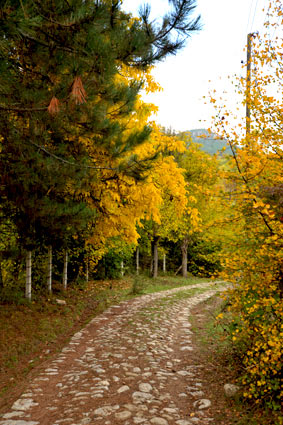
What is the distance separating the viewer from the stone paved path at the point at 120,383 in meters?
3.81

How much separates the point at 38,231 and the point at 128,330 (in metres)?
3.03

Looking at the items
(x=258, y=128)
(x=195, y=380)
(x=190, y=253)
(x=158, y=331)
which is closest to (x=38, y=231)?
(x=158, y=331)

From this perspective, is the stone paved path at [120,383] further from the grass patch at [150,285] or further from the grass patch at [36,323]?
the grass patch at [150,285]

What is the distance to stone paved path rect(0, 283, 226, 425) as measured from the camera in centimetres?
381

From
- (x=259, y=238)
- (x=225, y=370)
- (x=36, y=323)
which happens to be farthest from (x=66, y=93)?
(x=36, y=323)

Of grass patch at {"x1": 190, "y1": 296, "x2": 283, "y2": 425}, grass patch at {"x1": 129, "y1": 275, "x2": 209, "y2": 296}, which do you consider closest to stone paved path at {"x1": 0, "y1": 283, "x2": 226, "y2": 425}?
grass patch at {"x1": 190, "y1": 296, "x2": 283, "y2": 425}

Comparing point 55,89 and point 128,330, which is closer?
point 55,89

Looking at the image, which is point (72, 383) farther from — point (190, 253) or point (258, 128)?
point (190, 253)

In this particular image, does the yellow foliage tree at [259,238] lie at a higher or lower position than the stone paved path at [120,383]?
higher

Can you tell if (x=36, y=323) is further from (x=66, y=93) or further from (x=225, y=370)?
(x=66, y=93)

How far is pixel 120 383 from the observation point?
15.3 ft

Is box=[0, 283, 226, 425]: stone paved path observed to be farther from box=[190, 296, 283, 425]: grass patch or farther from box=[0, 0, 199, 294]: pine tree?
box=[0, 0, 199, 294]: pine tree

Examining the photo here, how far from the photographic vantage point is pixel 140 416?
376 centimetres

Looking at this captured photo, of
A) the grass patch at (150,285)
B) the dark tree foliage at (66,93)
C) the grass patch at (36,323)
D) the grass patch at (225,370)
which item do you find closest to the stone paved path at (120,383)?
the grass patch at (225,370)
